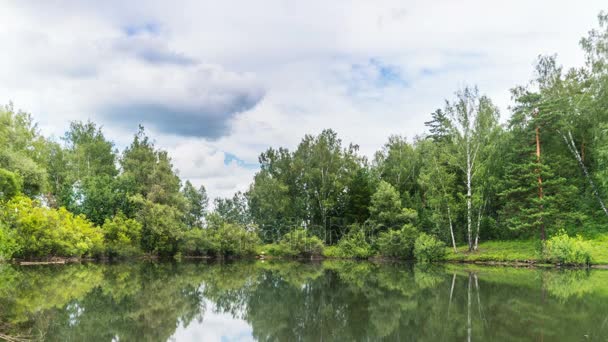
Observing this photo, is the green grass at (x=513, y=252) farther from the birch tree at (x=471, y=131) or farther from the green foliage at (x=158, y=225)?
the green foliage at (x=158, y=225)

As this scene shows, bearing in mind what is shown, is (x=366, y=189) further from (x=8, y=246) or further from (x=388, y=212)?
(x=8, y=246)

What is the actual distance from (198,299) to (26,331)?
6827mm

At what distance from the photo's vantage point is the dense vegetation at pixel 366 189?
29969 millimetres

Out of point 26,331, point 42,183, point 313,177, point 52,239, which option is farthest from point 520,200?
point 42,183

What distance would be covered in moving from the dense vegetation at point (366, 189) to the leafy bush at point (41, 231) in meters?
0.11

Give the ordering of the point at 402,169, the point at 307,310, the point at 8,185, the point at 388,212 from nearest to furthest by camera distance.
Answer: the point at 307,310
the point at 8,185
the point at 388,212
the point at 402,169

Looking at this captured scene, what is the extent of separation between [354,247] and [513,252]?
45.2 feet

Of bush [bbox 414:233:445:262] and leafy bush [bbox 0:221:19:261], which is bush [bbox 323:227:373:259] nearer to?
bush [bbox 414:233:445:262]

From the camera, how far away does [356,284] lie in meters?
20.4

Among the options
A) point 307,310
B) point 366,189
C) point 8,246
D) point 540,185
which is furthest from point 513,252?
point 8,246

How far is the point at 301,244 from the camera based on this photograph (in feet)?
134

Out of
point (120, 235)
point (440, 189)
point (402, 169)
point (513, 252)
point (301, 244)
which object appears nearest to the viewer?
point (513, 252)

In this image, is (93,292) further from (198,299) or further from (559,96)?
(559,96)

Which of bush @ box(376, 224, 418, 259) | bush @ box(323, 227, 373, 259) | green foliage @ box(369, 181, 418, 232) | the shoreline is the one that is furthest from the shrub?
bush @ box(376, 224, 418, 259)
